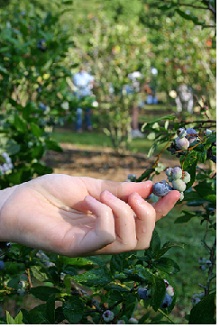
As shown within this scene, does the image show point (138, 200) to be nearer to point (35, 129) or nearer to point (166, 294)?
point (166, 294)

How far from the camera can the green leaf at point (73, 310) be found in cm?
150

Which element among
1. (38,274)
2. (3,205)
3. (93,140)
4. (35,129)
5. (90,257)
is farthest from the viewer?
(93,140)

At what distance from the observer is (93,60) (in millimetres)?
10500

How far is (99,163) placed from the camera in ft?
32.6

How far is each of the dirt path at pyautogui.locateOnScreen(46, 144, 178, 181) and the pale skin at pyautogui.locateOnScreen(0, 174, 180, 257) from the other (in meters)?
7.31

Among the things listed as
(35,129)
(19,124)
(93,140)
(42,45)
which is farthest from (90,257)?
Result: (93,140)

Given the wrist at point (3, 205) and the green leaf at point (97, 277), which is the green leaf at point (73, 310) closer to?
the green leaf at point (97, 277)

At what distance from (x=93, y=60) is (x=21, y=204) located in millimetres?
9548

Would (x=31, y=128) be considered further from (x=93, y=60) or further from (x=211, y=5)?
(x=93, y=60)

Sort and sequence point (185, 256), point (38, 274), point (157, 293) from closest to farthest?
point (157, 293) < point (38, 274) < point (185, 256)

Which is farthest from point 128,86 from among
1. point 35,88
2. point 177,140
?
point 177,140

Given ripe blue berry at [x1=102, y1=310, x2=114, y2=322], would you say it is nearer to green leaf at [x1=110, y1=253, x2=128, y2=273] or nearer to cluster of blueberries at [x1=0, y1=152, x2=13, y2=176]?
green leaf at [x1=110, y1=253, x2=128, y2=273]

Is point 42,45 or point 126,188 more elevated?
point 42,45

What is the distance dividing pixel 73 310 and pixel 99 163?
27.7ft
